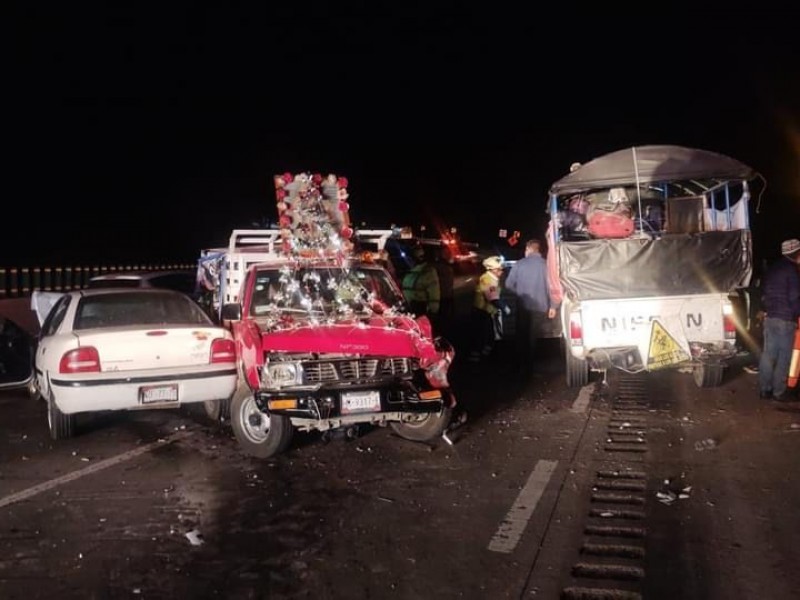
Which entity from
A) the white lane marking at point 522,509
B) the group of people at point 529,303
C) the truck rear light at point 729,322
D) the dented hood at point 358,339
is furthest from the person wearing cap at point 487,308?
the white lane marking at point 522,509

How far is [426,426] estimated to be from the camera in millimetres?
7492

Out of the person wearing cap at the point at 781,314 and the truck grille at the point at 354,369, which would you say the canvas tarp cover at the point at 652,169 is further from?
the truck grille at the point at 354,369

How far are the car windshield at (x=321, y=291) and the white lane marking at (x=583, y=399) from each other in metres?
2.43

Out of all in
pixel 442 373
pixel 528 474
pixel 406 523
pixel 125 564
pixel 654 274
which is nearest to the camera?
pixel 125 564

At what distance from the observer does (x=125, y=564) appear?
15.8 feet

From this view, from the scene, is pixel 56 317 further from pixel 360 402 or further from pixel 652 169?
pixel 652 169

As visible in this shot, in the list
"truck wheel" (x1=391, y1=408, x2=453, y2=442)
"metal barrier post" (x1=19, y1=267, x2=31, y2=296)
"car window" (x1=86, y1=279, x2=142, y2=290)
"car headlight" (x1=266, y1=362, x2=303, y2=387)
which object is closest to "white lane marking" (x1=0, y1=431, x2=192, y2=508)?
"car headlight" (x1=266, y1=362, x2=303, y2=387)

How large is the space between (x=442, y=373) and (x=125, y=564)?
125 inches

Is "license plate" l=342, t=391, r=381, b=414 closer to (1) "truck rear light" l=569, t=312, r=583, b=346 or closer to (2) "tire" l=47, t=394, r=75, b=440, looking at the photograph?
(2) "tire" l=47, t=394, r=75, b=440

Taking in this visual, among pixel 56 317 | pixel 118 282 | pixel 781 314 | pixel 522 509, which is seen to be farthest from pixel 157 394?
pixel 118 282

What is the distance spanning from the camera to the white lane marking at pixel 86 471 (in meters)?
6.13

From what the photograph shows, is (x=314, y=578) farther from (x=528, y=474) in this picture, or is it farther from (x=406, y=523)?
(x=528, y=474)

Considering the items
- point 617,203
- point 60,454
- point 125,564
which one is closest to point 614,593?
point 125,564

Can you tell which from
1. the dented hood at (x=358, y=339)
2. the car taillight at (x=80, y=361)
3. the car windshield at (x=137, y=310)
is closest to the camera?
the dented hood at (x=358, y=339)
